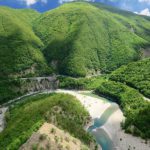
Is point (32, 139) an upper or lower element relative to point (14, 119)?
upper

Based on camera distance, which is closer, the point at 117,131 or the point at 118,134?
the point at 118,134

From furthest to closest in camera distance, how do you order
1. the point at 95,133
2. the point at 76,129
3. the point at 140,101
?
the point at 140,101 < the point at 95,133 < the point at 76,129

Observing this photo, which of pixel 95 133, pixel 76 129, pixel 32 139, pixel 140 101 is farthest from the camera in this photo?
pixel 140 101

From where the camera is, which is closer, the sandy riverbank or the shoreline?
the sandy riverbank

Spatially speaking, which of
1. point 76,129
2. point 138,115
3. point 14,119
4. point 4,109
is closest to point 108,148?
point 76,129

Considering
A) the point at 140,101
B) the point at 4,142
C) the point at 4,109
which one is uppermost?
the point at 4,142

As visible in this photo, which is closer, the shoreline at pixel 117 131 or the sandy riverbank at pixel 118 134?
the sandy riverbank at pixel 118 134

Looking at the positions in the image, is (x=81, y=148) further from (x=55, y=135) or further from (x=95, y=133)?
(x=95, y=133)

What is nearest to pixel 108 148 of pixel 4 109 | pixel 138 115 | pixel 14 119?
pixel 138 115

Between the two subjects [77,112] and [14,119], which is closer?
[14,119]

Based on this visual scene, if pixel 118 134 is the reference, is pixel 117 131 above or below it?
below
